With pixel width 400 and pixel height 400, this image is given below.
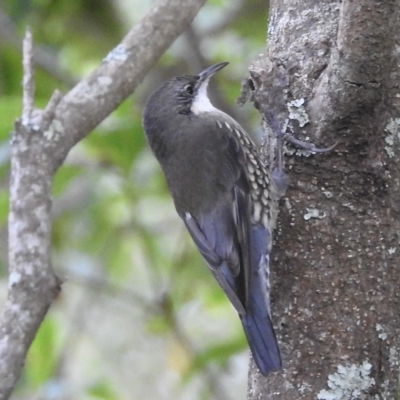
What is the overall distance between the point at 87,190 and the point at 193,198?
1617 mm

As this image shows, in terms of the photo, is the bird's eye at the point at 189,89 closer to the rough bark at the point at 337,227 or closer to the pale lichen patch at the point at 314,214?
the rough bark at the point at 337,227

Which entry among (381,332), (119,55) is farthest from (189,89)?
(381,332)

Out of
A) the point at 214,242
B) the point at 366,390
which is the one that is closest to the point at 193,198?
the point at 214,242

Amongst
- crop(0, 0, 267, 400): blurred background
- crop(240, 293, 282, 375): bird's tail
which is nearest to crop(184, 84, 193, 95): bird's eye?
crop(0, 0, 267, 400): blurred background

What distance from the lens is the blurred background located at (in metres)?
3.50

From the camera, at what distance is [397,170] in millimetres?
2152

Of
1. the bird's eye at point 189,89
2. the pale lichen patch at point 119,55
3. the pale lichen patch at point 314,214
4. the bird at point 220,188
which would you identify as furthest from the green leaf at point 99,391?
the pale lichen patch at point 314,214

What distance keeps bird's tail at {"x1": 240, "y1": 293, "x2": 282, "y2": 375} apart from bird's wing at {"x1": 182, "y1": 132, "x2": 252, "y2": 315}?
0.09m

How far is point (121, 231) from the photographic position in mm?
4320

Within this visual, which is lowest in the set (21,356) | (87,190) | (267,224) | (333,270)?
Answer: (21,356)

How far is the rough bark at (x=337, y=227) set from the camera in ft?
6.54

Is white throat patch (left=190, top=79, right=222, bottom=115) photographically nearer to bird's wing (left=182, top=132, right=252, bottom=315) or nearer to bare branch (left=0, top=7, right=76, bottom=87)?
bird's wing (left=182, top=132, right=252, bottom=315)

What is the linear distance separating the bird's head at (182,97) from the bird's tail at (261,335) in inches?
37.8

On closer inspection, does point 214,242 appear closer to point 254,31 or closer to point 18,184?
point 18,184
